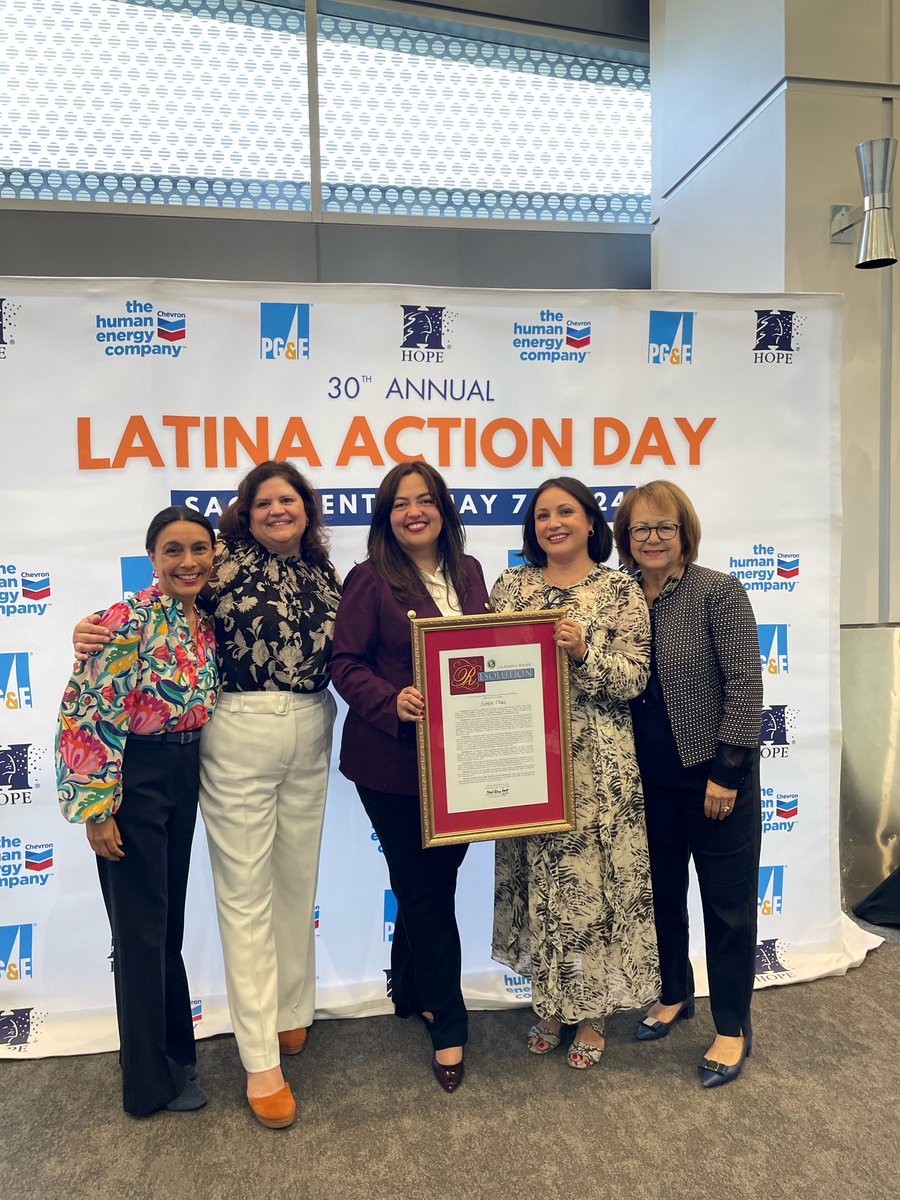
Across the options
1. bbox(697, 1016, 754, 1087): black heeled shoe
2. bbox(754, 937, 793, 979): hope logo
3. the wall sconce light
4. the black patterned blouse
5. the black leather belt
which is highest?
the wall sconce light

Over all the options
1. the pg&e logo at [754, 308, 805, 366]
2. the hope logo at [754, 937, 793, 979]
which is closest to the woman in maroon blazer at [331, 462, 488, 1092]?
the hope logo at [754, 937, 793, 979]

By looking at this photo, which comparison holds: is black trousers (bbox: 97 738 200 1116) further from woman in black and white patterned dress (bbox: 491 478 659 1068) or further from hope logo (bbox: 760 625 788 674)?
hope logo (bbox: 760 625 788 674)

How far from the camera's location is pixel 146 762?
1.93 meters

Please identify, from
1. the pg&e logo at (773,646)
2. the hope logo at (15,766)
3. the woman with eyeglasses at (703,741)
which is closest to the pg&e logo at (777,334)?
the pg&e logo at (773,646)

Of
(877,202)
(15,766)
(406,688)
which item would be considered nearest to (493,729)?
(406,688)

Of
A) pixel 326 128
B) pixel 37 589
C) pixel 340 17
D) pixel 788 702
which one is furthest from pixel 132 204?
pixel 788 702

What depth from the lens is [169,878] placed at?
6.77ft

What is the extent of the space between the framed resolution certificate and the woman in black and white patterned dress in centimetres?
9

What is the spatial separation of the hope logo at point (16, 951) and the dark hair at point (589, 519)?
195 centimetres

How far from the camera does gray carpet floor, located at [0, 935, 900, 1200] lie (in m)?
1.82

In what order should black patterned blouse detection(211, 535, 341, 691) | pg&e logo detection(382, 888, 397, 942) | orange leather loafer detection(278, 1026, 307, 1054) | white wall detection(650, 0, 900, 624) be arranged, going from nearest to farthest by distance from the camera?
black patterned blouse detection(211, 535, 341, 691)
orange leather loafer detection(278, 1026, 307, 1054)
pg&e logo detection(382, 888, 397, 942)
white wall detection(650, 0, 900, 624)

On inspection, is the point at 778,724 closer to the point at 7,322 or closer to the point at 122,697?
the point at 122,697

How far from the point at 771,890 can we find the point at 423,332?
229cm

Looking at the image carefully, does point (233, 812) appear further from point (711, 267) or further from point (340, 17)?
point (340, 17)
